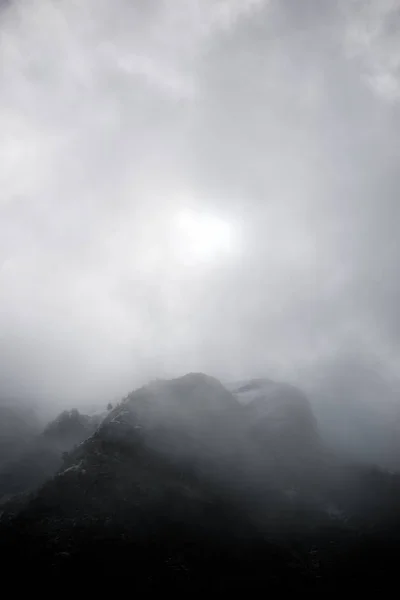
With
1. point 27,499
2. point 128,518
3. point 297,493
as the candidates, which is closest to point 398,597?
point 297,493

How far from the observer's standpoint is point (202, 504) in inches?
3039

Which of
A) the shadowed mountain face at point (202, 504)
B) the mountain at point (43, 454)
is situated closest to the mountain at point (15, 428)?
the mountain at point (43, 454)

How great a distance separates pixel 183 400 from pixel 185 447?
630 inches

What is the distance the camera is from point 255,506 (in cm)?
8281

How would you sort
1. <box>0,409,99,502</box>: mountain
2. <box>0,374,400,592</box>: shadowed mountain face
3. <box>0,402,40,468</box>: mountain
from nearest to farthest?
<box>0,374,400,592</box>: shadowed mountain face < <box>0,409,99,502</box>: mountain < <box>0,402,40,468</box>: mountain

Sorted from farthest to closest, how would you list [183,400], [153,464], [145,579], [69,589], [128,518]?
[183,400], [153,464], [128,518], [145,579], [69,589]

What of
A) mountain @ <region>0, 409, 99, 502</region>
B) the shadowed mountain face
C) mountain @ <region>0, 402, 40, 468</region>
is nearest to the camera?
the shadowed mountain face

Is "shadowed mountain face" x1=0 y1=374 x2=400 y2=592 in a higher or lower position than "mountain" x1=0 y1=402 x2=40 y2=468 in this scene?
lower

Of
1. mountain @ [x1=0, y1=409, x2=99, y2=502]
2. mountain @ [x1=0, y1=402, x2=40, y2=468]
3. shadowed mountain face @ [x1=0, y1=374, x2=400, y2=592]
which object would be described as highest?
mountain @ [x1=0, y1=402, x2=40, y2=468]

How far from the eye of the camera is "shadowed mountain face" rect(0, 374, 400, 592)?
196 feet

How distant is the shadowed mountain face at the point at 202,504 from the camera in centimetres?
5962

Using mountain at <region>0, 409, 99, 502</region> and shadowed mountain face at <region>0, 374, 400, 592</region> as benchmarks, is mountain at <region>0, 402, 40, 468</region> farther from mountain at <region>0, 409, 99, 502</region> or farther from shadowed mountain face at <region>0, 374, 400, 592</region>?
shadowed mountain face at <region>0, 374, 400, 592</region>

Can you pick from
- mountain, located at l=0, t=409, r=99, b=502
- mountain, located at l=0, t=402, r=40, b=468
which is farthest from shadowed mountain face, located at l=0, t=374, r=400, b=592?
mountain, located at l=0, t=402, r=40, b=468

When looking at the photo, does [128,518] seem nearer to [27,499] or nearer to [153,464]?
[153,464]
